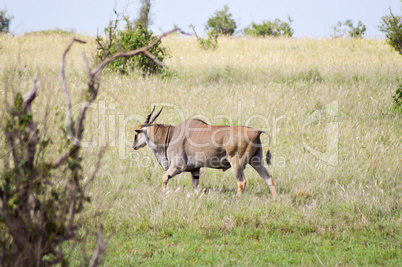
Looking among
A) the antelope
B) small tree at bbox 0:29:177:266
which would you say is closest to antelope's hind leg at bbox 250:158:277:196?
the antelope

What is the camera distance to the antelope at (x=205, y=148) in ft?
23.0

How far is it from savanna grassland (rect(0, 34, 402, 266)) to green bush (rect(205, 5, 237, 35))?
816 inches

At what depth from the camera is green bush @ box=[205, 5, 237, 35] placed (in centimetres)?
3745

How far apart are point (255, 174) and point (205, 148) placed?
1.56 meters

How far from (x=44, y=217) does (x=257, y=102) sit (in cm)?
973

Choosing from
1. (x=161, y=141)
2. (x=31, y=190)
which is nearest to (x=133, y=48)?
(x=161, y=141)

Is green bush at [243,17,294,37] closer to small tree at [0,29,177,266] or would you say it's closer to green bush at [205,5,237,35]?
green bush at [205,5,237,35]

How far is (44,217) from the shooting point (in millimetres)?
3246

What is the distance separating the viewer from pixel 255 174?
27.3ft

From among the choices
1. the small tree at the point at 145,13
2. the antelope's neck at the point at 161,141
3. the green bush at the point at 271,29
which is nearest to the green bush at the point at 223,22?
the green bush at the point at 271,29

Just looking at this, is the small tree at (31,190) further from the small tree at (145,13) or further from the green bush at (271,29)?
the green bush at (271,29)

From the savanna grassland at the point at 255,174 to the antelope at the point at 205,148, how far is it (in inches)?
15.0

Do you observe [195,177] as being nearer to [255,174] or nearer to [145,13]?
[255,174]

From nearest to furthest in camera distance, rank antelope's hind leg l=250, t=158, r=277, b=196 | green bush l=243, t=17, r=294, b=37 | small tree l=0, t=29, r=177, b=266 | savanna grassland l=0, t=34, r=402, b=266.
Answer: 1. small tree l=0, t=29, r=177, b=266
2. savanna grassland l=0, t=34, r=402, b=266
3. antelope's hind leg l=250, t=158, r=277, b=196
4. green bush l=243, t=17, r=294, b=37
